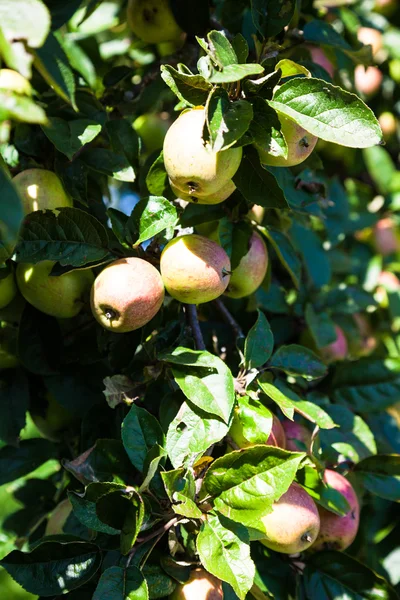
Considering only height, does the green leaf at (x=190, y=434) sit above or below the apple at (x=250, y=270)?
below

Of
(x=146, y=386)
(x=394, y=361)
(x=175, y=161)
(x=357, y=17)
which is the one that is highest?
(x=175, y=161)

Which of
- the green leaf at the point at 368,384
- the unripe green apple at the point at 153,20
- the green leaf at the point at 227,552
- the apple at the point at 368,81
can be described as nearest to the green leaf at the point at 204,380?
the green leaf at the point at 227,552

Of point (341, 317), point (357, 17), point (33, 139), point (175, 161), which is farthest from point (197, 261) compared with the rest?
point (357, 17)

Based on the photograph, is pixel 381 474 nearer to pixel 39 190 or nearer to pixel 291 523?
pixel 291 523

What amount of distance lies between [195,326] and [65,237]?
0.78 ft

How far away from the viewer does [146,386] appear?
103cm

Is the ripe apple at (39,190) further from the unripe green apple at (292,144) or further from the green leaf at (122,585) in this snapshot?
the green leaf at (122,585)

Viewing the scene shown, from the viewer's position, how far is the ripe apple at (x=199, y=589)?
89 centimetres

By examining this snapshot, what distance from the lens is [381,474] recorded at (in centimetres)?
116

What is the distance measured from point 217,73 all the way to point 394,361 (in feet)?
2.71

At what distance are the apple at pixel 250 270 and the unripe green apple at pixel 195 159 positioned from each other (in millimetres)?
206

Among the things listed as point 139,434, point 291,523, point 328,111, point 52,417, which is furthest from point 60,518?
point 328,111

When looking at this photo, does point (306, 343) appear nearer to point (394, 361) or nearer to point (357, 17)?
point (394, 361)

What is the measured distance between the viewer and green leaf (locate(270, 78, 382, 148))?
819 mm
